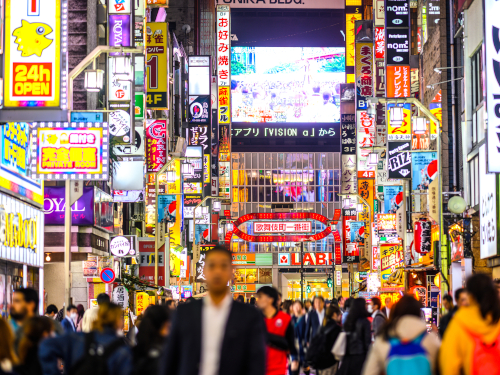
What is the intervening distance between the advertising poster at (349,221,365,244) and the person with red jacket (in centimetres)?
4487

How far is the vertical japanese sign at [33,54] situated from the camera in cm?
1404

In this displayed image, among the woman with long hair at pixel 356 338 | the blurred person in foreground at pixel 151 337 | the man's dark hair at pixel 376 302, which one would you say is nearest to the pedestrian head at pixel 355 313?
the woman with long hair at pixel 356 338

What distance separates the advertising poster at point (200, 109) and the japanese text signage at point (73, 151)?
3094cm

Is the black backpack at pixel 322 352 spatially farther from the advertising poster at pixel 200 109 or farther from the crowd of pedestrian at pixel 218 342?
the advertising poster at pixel 200 109

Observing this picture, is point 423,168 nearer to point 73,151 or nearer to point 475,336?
point 73,151

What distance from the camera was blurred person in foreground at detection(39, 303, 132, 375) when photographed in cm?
578

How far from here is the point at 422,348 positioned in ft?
18.6

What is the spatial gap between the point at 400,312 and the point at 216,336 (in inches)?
77.5

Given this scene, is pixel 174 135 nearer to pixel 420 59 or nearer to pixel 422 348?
pixel 420 59

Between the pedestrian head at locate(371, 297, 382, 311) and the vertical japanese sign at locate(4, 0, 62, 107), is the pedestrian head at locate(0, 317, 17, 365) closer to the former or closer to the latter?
the pedestrian head at locate(371, 297, 382, 311)

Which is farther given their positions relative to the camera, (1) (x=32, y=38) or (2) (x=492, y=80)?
(2) (x=492, y=80)

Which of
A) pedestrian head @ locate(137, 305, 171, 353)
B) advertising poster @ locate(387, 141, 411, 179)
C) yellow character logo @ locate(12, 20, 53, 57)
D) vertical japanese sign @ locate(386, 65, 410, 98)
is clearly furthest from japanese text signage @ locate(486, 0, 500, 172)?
advertising poster @ locate(387, 141, 411, 179)

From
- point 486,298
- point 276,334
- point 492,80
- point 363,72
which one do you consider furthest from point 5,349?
point 363,72

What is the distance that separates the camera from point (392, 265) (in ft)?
121
